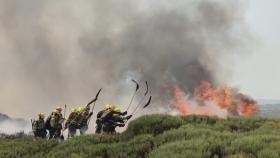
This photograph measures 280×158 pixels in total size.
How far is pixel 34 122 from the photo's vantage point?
1156 inches

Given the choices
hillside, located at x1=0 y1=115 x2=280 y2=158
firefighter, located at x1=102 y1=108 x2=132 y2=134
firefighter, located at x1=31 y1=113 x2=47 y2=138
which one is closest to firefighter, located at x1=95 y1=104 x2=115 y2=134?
firefighter, located at x1=102 y1=108 x2=132 y2=134

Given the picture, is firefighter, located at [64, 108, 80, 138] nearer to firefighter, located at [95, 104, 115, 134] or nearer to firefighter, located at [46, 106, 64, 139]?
firefighter, located at [46, 106, 64, 139]

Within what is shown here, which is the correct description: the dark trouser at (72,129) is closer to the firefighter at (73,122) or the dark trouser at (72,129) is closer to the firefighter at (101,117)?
the firefighter at (73,122)

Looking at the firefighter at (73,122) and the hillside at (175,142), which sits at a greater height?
the firefighter at (73,122)

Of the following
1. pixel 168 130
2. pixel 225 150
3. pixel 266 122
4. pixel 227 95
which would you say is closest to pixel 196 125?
pixel 168 130

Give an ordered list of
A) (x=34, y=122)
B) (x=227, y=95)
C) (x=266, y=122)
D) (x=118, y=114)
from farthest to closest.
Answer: (x=227, y=95) < (x=34, y=122) < (x=118, y=114) < (x=266, y=122)

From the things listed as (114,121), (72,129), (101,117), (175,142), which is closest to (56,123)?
(72,129)

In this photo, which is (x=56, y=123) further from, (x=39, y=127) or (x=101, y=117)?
(x=101, y=117)

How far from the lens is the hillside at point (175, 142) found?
14.1m

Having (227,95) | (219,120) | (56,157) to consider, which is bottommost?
(56,157)

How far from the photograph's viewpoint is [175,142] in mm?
15453

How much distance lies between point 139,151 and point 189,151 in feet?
8.98

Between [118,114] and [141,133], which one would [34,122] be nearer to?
[118,114]

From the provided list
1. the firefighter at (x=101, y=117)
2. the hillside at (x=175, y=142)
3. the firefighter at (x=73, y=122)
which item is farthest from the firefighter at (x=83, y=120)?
the hillside at (x=175, y=142)
